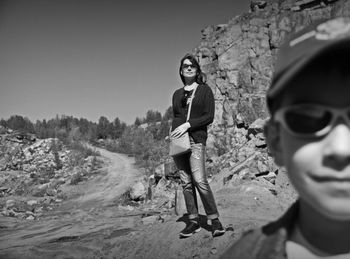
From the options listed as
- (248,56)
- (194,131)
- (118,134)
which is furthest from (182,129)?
(118,134)

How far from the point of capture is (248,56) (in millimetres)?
17484

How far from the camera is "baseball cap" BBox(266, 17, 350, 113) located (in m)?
0.78

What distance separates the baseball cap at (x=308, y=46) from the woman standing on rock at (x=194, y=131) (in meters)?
2.58

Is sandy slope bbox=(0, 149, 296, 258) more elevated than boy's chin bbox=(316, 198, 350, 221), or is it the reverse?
boy's chin bbox=(316, 198, 350, 221)

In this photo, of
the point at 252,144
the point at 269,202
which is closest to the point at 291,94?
the point at 269,202

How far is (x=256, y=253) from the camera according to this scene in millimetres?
913

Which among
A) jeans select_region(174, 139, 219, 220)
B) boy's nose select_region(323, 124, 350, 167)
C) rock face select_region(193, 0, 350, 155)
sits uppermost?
rock face select_region(193, 0, 350, 155)

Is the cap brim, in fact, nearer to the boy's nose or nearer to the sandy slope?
the boy's nose

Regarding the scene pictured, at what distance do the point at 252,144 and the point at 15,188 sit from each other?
31.9 ft

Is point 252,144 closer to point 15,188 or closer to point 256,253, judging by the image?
point 256,253

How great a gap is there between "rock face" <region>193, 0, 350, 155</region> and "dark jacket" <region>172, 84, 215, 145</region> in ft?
39.4

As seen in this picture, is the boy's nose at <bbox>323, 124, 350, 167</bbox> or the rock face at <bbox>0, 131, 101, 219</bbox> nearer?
the boy's nose at <bbox>323, 124, 350, 167</bbox>

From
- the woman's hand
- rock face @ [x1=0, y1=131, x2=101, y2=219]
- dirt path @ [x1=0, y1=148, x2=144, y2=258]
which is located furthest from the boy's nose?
rock face @ [x1=0, y1=131, x2=101, y2=219]

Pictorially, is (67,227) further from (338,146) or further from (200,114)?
(338,146)
